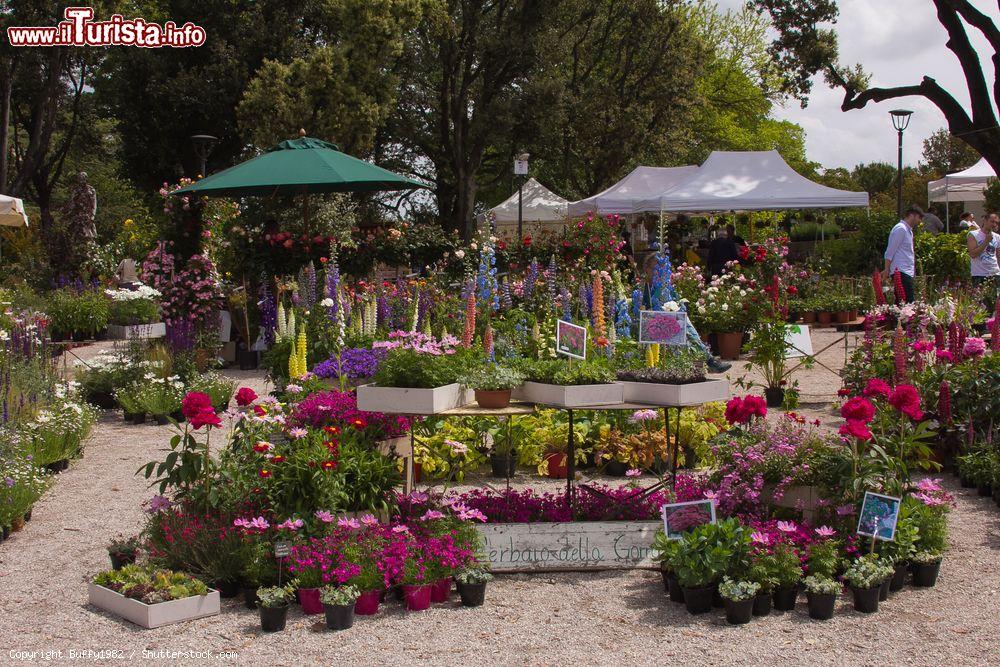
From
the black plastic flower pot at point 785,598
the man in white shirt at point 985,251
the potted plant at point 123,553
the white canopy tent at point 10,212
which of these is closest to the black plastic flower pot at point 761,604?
the black plastic flower pot at point 785,598

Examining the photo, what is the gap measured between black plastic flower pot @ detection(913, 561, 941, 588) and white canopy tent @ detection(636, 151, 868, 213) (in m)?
10.8

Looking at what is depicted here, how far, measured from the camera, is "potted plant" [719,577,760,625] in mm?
4082

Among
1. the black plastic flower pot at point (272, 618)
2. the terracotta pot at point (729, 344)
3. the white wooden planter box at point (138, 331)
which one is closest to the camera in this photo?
the black plastic flower pot at point (272, 618)

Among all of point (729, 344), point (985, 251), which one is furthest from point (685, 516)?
point (985, 251)

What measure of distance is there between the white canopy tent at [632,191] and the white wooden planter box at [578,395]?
41.4ft

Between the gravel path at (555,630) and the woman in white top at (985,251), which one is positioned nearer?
the gravel path at (555,630)

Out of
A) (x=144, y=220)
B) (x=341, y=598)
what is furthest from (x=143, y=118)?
(x=341, y=598)

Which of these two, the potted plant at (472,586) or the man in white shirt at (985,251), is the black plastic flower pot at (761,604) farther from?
the man in white shirt at (985,251)

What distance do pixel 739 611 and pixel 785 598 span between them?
11.3 inches

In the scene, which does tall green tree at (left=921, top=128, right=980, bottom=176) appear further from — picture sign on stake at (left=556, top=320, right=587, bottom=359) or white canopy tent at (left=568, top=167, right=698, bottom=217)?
picture sign on stake at (left=556, top=320, right=587, bottom=359)

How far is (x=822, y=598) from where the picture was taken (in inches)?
163

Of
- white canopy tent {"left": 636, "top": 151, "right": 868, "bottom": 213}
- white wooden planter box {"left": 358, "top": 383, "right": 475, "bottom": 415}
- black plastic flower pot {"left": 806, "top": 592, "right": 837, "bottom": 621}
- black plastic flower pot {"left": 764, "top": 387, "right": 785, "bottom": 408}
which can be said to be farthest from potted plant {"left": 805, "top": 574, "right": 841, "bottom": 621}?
white canopy tent {"left": 636, "top": 151, "right": 868, "bottom": 213}

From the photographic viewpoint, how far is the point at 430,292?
974 centimetres

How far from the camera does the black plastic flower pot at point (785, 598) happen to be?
167 inches
